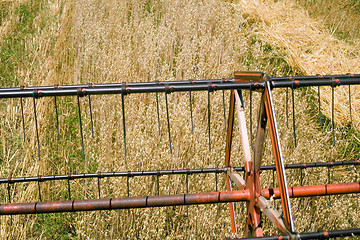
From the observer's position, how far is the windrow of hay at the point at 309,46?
3.73 m

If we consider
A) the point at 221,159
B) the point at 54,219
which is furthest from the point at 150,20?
the point at 54,219

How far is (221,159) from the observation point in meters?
2.72

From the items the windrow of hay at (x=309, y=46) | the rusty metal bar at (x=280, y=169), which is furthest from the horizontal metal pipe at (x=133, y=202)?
the windrow of hay at (x=309, y=46)

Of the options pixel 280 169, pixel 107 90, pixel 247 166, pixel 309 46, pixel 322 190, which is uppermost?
pixel 309 46

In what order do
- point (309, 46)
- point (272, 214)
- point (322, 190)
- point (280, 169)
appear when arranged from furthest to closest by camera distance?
1. point (309, 46)
2. point (322, 190)
3. point (272, 214)
4. point (280, 169)

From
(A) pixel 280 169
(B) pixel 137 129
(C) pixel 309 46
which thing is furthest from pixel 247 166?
(C) pixel 309 46

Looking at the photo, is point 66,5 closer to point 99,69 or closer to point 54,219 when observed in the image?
→ point 99,69

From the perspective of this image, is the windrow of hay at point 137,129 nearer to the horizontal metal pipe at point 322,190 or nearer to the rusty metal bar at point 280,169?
the horizontal metal pipe at point 322,190

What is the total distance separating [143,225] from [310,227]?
134 centimetres

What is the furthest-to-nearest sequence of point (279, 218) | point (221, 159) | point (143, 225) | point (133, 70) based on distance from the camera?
point (133, 70) → point (221, 159) → point (143, 225) → point (279, 218)

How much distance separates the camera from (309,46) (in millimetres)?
4547

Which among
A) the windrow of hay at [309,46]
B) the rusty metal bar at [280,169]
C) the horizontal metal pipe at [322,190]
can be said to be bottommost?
the horizontal metal pipe at [322,190]

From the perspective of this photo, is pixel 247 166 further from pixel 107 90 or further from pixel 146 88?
pixel 107 90

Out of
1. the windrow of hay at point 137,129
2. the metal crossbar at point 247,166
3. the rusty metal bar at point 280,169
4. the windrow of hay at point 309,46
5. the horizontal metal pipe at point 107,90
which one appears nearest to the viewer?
the rusty metal bar at point 280,169
